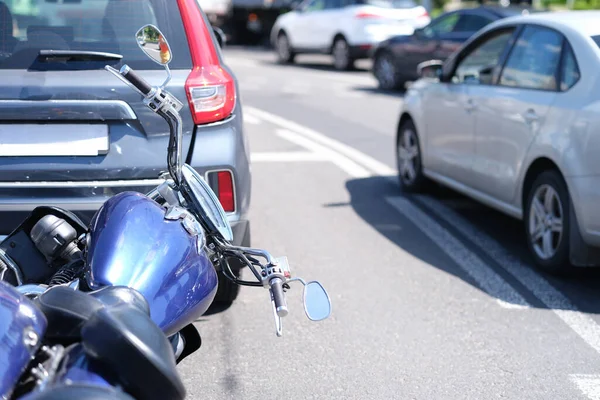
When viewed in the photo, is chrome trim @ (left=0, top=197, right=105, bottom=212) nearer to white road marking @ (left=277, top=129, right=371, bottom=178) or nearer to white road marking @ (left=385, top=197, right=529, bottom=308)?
white road marking @ (left=385, top=197, right=529, bottom=308)

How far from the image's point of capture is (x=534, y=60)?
6.32m

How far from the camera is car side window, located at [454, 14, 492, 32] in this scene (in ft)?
48.0

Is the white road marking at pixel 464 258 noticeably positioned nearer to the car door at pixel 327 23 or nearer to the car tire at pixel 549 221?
the car tire at pixel 549 221

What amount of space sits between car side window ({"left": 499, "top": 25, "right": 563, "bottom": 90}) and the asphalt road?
1189 millimetres

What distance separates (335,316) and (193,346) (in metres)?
1.88

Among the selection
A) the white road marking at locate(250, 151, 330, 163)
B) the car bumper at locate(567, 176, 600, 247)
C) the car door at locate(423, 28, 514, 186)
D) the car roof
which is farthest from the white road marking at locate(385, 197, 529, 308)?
the white road marking at locate(250, 151, 330, 163)

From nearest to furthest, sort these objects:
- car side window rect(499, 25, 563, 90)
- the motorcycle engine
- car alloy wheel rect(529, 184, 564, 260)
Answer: the motorcycle engine → car alloy wheel rect(529, 184, 564, 260) → car side window rect(499, 25, 563, 90)

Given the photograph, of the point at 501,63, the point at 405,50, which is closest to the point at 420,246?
the point at 501,63

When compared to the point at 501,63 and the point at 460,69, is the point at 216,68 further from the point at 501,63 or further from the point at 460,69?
the point at 460,69

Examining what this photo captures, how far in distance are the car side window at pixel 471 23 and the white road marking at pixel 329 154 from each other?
4.65 m

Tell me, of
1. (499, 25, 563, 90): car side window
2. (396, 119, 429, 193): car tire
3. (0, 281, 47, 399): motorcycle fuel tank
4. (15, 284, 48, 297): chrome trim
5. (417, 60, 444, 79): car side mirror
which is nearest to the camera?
(0, 281, 47, 399): motorcycle fuel tank

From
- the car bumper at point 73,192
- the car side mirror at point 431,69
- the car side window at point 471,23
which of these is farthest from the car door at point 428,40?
the car bumper at point 73,192

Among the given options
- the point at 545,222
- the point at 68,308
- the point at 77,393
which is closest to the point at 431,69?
the point at 545,222

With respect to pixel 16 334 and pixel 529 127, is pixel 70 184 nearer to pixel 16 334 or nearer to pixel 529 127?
pixel 16 334
